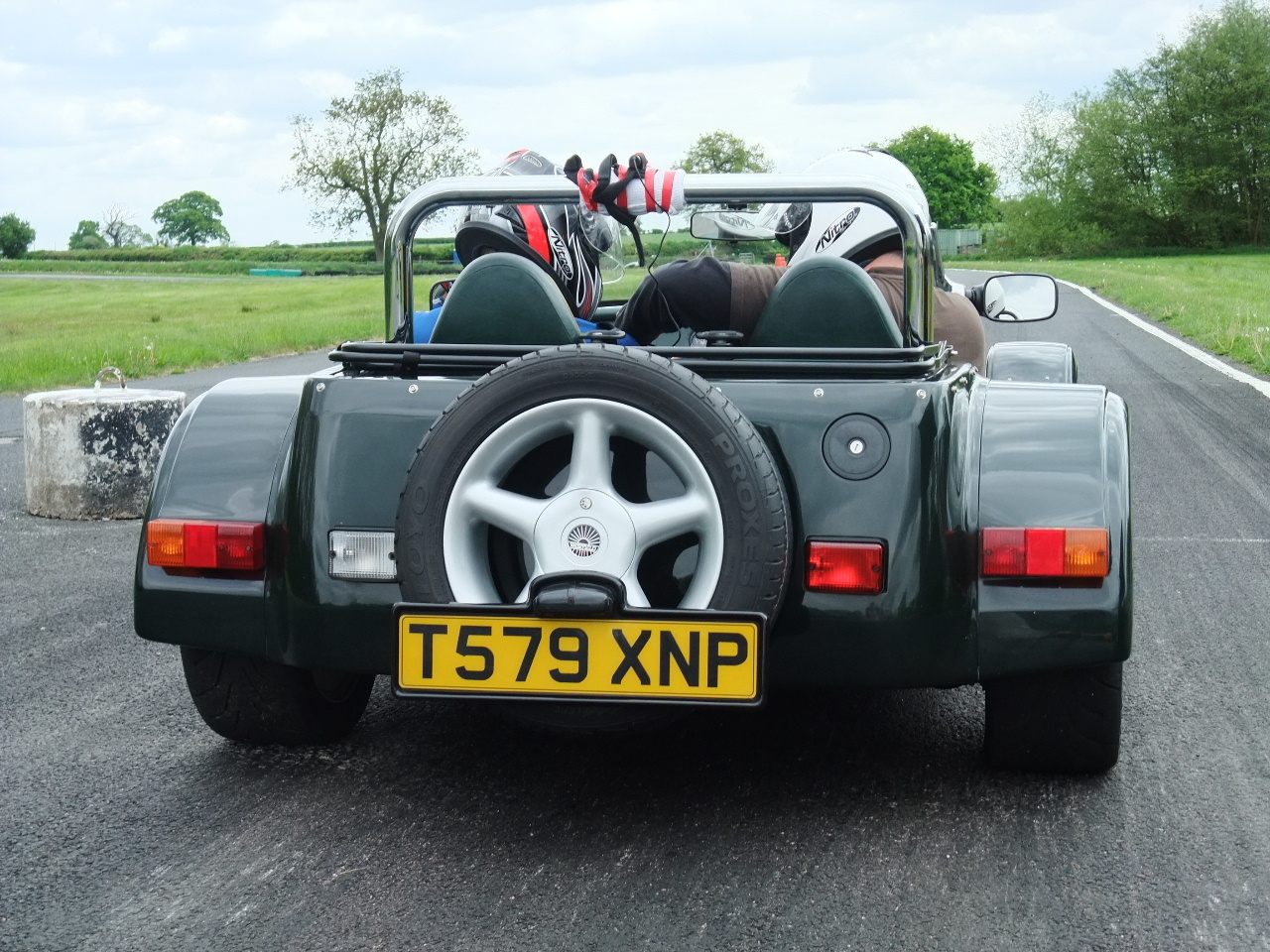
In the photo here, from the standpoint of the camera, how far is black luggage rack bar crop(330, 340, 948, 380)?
3.07 metres

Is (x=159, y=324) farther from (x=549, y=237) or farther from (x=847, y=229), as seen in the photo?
(x=847, y=229)

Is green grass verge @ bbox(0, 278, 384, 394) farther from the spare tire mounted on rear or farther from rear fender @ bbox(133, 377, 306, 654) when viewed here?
the spare tire mounted on rear

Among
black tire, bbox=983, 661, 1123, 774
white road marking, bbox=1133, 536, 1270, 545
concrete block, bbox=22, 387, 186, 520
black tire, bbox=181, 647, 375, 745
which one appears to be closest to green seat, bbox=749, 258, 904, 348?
black tire, bbox=983, 661, 1123, 774

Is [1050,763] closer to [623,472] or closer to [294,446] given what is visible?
[623,472]

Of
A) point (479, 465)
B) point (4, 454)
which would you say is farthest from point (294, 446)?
point (4, 454)

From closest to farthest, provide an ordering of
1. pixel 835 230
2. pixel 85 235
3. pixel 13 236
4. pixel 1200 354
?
pixel 835 230, pixel 1200 354, pixel 13 236, pixel 85 235

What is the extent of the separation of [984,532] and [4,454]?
826cm

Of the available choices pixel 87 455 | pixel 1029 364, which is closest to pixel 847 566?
pixel 1029 364

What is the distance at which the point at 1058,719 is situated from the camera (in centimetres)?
322

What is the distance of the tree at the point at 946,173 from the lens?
11981cm

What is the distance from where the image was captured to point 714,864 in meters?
2.89

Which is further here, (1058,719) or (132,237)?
(132,237)

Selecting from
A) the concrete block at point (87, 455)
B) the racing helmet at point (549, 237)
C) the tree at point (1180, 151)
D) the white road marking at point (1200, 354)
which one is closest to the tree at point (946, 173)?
the tree at point (1180, 151)

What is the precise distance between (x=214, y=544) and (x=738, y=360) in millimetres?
1226
